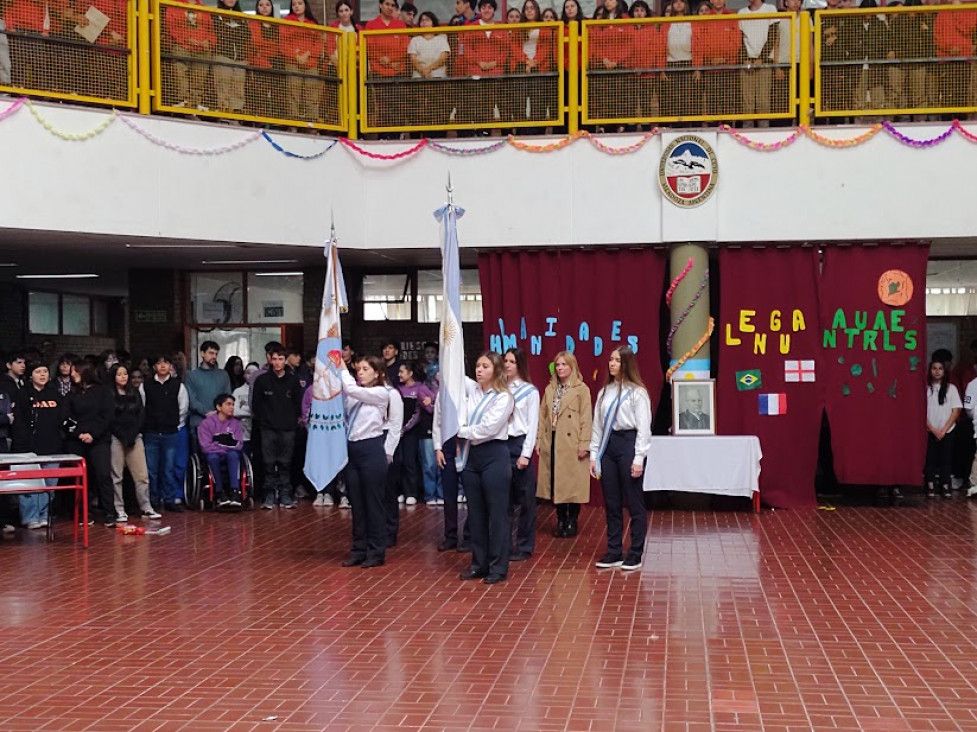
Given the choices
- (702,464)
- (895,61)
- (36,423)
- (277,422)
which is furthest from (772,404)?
(36,423)

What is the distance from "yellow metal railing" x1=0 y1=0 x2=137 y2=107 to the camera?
1278 centimetres

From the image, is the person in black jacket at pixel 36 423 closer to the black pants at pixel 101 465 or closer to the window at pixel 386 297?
the black pants at pixel 101 465

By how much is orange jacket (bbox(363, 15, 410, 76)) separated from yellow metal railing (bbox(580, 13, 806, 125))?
83.6 inches

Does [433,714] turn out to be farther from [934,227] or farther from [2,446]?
[934,227]

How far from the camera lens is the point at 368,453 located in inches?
404

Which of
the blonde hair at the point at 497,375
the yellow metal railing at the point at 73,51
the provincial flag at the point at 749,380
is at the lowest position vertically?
the provincial flag at the point at 749,380

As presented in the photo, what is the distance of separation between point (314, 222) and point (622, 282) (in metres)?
3.64


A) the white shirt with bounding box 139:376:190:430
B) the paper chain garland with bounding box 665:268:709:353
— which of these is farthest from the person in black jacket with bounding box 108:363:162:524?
the paper chain garland with bounding box 665:268:709:353

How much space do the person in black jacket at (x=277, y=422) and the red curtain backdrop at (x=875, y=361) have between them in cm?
614

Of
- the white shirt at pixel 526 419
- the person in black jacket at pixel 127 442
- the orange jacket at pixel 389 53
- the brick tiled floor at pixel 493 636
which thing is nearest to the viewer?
the brick tiled floor at pixel 493 636

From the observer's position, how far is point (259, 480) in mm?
15609

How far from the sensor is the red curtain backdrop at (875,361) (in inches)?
559

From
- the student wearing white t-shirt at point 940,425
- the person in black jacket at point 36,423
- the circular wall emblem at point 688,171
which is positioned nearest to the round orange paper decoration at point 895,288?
the student wearing white t-shirt at point 940,425

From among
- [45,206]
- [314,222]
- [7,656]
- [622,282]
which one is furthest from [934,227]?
[7,656]
